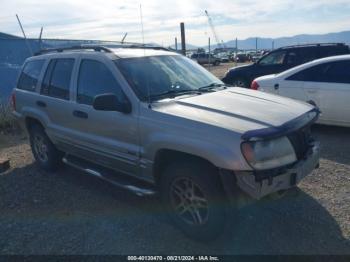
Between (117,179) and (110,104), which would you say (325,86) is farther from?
(110,104)

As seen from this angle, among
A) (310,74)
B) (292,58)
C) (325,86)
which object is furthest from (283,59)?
(325,86)

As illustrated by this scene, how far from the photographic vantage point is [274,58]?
12.1 meters

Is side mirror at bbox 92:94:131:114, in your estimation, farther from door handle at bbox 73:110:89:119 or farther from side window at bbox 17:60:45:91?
side window at bbox 17:60:45:91

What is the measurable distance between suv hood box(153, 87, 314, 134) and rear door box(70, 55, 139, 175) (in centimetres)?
51

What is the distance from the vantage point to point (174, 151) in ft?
12.0

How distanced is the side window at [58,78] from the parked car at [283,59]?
8.03 m

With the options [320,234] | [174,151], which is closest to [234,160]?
[174,151]

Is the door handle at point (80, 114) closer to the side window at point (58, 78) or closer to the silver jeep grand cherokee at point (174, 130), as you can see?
the silver jeep grand cherokee at point (174, 130)

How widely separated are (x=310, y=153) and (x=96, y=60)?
2665 mm

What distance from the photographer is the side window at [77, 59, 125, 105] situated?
4.24 m

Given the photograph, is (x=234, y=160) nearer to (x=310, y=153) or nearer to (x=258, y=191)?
(x=258, y=191)

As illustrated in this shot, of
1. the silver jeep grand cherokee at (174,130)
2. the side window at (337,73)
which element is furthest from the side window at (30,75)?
the side window at (337,73)

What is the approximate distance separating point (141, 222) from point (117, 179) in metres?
0.61

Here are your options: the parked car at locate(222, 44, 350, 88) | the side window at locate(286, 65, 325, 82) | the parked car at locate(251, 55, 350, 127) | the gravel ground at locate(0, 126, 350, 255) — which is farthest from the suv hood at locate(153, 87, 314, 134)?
the parked car at locate(222, 44, 350, 88)
